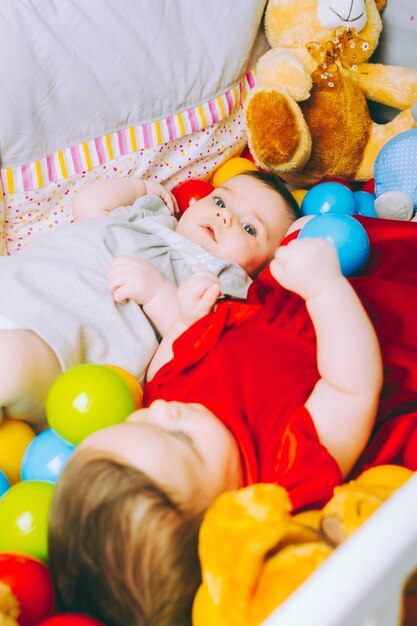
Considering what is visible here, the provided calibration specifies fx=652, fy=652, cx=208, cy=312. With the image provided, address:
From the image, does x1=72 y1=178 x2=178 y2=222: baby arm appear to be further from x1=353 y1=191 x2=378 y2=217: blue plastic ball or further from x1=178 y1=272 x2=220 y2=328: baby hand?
x1=353 y1=191 x2=378 y2=217: blue plastic ball

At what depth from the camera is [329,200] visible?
4.33 feet

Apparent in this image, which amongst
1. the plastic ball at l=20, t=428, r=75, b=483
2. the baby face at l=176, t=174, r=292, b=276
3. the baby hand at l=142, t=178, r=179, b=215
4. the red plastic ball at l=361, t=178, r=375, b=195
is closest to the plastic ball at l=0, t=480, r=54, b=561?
the plastic ball at l=20, t=428, r=75, b=483

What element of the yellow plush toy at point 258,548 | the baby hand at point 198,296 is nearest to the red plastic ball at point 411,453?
the yellow plush toy at point 258,548

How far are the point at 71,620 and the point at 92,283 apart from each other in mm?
545

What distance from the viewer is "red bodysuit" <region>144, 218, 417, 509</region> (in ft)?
2.34

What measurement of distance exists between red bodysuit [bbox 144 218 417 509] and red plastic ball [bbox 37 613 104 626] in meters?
0.22

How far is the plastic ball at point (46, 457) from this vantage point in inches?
33.3

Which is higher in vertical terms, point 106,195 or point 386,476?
point 106,195

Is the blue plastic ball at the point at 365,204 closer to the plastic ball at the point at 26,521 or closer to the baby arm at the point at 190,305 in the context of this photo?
the baby arm at the point at 190,305

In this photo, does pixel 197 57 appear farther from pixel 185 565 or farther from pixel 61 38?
pixel 185 565

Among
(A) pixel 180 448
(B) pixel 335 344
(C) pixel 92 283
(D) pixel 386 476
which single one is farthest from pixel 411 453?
(C) pixel 92 283

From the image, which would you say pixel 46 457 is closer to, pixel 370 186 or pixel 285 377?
pixel 285 377

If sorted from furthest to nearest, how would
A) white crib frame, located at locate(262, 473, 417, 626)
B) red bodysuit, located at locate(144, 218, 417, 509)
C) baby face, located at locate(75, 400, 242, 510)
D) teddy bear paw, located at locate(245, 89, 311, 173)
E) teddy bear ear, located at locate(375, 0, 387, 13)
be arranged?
teddy bear ear, located at locate(375, 0, 387, 13) < teddy bear paw, located at locate(245, 89, 311, 173) < red bodysuit, located at locate(144, 218, 417, 509) < baby face, located at locate(75, 400, 242, 510) < white crib frame, located at locate(262, 473, 417, 626)

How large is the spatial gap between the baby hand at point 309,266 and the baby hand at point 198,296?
255mm
